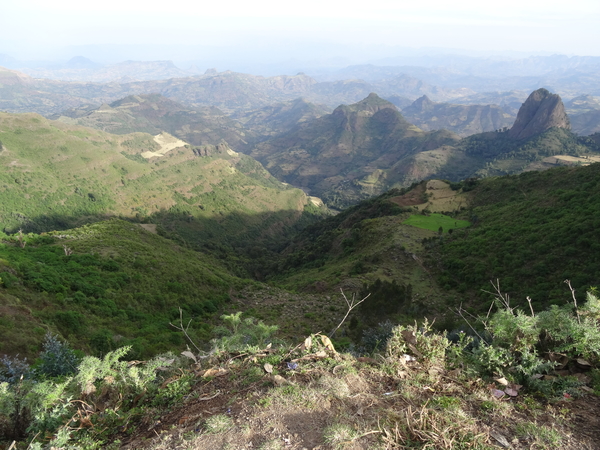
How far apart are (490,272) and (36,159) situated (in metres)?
145

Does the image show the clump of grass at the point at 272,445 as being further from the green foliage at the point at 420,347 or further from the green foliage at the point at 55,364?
the green foliage at the point at 55,364

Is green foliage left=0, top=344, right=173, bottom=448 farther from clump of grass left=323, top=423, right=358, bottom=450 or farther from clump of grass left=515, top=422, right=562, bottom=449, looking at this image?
clump of grass left=515, top=422, right=562, bottom=449

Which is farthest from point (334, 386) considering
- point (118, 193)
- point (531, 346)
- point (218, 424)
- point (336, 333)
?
point (118, 193)

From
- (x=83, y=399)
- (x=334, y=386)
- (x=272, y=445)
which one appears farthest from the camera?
(x=83, y=399)

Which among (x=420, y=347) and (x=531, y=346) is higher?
(x=531, y=346)

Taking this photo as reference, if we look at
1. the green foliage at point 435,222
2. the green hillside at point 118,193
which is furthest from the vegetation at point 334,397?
the green hillside at point 118,193

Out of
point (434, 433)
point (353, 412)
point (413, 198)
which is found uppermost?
point (434, 433)

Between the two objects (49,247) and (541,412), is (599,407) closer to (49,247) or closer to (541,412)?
(541,412)

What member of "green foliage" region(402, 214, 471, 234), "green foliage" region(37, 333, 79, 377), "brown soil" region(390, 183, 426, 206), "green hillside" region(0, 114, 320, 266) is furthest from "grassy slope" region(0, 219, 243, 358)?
"green hillside" region(0, 114, 320, 266)

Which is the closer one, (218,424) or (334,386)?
(218,424)

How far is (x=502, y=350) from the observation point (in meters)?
6.96

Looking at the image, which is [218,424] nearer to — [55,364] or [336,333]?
[55,364]

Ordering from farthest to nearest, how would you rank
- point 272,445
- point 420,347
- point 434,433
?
1. point 420,347
2. point 272,445
3. point 434,433

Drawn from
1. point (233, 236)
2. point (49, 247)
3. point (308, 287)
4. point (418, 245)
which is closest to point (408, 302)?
point (308, 287)
